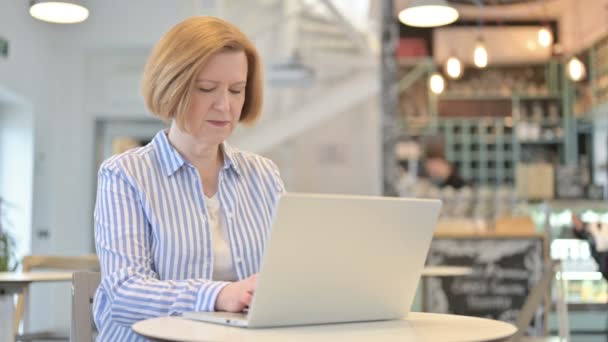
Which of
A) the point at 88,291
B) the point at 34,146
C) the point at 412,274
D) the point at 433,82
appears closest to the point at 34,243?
the point at 34,146

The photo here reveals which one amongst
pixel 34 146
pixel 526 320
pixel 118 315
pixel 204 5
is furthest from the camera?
pixel 204 5

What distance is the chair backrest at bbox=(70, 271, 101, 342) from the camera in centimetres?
189

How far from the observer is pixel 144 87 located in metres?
1.78

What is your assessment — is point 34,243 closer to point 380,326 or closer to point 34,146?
point 34,146

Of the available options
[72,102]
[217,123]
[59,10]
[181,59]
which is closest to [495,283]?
[59,10]

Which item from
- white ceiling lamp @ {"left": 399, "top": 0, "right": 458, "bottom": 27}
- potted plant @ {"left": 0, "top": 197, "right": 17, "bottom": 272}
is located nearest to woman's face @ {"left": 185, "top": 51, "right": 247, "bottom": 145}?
white ceiling lamp @ {"left": 399, "top": 0, "right": 458, "bottom": 27}

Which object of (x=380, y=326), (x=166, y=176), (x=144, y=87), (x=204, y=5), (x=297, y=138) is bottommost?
(x=380, y=326)

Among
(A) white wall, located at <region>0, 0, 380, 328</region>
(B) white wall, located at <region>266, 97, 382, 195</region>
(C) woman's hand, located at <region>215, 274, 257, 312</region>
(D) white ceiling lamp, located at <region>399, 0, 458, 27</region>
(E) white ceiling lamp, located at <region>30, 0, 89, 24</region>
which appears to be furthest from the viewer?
(B) white wall, located at <region>266, 97, 382, 195</region>

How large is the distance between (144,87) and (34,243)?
5.54 m

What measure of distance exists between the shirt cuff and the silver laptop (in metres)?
0.05

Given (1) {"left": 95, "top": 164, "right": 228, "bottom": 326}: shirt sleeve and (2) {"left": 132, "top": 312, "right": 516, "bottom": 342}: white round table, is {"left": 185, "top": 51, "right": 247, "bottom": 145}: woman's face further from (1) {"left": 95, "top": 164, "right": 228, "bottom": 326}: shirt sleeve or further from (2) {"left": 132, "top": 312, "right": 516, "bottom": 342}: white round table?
(2) {"left": 132, "top": 312, "right": 516, "bottom": 342}: white round table

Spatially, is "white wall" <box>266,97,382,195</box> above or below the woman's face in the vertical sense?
above

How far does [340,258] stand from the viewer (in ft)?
4.49

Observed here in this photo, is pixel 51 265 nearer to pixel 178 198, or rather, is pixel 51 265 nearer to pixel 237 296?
pixel 178 198
